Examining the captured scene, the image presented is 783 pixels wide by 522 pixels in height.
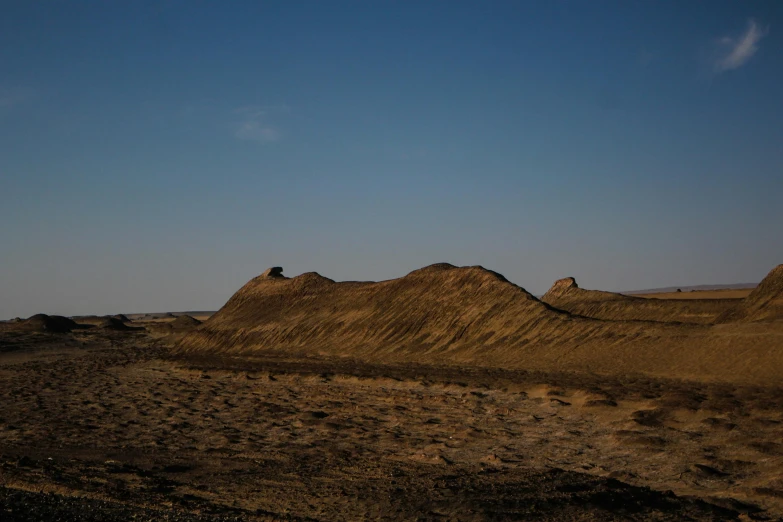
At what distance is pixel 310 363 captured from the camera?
99.3 ft

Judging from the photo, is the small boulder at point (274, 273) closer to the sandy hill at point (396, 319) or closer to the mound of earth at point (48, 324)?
the sandy hill at point (396, 319)

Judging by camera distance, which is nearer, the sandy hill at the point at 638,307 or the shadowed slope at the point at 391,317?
the shadowed slope at the point at 391,317

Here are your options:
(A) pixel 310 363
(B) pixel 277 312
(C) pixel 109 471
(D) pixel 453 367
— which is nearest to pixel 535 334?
(D) pixel 453 367

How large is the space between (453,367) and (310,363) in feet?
22.8

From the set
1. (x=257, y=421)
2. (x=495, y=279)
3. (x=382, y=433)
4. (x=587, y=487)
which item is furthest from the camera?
(x=495, y=279)

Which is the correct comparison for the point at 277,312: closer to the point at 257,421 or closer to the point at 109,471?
the point at 257,421

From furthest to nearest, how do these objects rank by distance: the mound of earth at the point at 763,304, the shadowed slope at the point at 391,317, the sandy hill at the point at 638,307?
the sandy hill at the point at 638,307, the shadowed slope at the point at 391,317, the mound of earth at the point at 763,304

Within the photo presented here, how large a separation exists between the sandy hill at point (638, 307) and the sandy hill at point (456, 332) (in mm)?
6518

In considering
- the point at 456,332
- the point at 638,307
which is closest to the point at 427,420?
the point at 456,332

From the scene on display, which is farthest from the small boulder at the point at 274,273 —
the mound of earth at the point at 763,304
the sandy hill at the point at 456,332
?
the mound of earth at the point at 763,304

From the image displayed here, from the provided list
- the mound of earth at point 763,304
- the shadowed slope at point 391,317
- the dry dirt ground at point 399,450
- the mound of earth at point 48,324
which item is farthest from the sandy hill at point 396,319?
the mound of earth at point 48,324

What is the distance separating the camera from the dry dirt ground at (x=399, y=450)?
8875mm

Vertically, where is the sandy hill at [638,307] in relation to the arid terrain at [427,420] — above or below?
above

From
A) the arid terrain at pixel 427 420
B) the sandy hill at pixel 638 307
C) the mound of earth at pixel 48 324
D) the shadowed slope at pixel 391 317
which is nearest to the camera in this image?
the arid terrain at pixel 427 420
